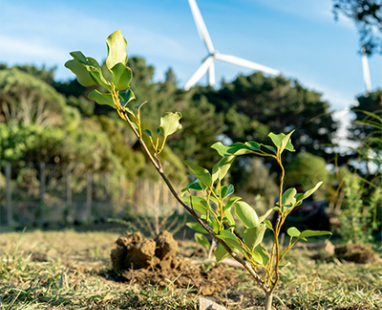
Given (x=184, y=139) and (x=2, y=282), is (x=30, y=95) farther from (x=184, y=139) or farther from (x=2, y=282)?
(x=2, y=282)

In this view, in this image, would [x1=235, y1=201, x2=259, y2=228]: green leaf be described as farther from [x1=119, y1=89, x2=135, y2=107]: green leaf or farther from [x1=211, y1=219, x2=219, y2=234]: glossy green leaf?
[x1=119, y1=89, x2=135, y2=107]: green leaf

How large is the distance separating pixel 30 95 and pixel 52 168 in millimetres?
5075

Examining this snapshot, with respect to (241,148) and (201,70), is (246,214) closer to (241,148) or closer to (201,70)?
(241,148)

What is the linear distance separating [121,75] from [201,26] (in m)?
16.3

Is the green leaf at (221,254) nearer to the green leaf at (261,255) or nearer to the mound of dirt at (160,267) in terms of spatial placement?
the green leaf at (261,255)

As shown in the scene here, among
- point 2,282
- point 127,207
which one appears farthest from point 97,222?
point 2,282

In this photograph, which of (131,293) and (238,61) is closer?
(131,293)

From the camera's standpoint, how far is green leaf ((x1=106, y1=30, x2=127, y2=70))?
1.13 metres

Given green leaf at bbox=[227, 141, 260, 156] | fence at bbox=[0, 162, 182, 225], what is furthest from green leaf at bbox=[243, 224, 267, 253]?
fence at bbox=[0, 162, 182, 225]

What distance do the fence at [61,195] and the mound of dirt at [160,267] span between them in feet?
17.7

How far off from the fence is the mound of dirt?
539 cm

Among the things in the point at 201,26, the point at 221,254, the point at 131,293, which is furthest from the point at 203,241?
the point at 201,26

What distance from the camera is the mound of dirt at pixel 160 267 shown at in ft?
7.30

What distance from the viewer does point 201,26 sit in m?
16.6
